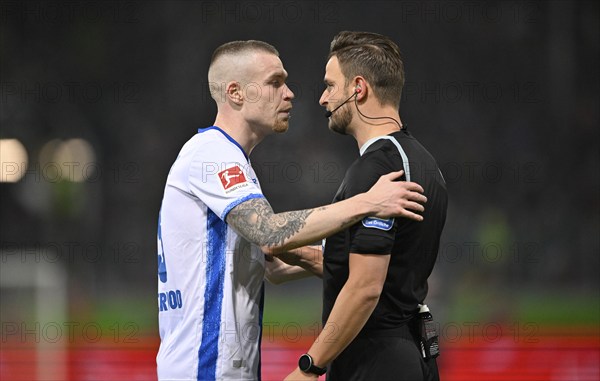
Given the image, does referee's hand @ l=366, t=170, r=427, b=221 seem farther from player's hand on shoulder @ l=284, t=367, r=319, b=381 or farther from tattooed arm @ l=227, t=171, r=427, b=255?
player's hand on shoulder @ l=284, t=367, r=319, b=381

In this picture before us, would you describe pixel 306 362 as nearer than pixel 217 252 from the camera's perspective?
Yes

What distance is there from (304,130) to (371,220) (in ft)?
26.2

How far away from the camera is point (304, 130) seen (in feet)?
33.2

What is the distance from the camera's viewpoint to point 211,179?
2.41 metres

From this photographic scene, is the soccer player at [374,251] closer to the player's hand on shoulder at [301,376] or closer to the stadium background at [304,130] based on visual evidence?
the player's hand on shoulder at [301,376]

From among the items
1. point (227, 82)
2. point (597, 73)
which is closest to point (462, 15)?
point (597, 73)

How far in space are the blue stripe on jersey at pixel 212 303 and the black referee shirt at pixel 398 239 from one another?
1.14ft

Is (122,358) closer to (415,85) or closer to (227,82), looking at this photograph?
→ (227,82)

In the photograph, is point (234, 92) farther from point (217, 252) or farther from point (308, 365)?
point (308, 365)

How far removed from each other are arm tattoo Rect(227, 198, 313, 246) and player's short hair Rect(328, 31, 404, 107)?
1.53ft

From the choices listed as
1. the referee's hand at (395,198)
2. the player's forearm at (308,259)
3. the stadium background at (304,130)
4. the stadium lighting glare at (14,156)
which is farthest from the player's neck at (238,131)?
the stadium lighting glare at (14,156)

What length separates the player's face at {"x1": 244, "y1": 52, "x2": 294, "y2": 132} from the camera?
2.69 meters

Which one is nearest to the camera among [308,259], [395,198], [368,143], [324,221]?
[395,198]

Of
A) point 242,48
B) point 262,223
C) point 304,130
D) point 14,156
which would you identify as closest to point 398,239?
point 262,223
